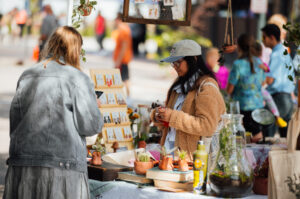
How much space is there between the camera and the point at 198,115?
13.1 ft

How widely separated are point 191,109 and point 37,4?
2706cm

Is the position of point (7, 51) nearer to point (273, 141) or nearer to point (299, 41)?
point (273, 141)

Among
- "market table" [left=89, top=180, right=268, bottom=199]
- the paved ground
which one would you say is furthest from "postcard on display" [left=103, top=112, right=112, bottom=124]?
the paved ground

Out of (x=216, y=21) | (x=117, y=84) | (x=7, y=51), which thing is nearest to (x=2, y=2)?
(x=7, y=51)

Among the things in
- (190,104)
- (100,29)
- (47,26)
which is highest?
(100,29)

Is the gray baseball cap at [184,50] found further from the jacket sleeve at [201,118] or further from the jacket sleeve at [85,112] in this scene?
the jacket sleeve at [85,112]

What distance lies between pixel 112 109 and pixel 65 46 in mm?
1529

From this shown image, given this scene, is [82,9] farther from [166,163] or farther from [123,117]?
[166,163]

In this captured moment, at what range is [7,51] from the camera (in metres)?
23.2

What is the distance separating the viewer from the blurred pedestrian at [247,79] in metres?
6.96

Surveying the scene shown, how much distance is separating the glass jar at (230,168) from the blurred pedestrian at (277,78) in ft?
12.4

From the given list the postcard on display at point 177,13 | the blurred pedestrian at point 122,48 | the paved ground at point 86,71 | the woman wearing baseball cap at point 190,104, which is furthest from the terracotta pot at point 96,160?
the blurred pedestrian at point 122,48

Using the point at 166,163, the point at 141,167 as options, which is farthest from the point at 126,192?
the point at 166,163

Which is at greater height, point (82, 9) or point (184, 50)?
point (82, 9)
